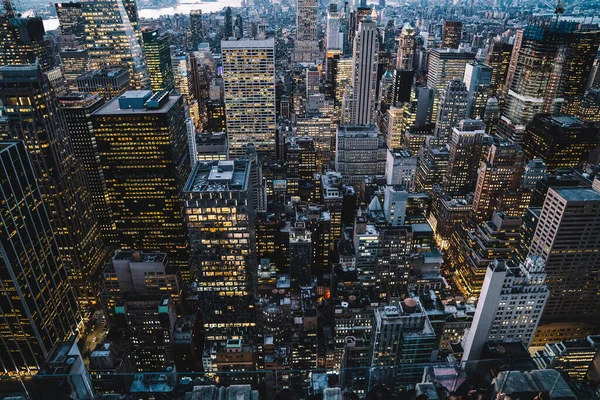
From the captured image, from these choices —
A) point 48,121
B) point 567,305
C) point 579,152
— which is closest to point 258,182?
point 48,121

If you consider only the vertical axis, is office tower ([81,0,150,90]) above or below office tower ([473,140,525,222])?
above

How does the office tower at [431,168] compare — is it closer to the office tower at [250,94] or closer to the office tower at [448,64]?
the office tower at [250,94]

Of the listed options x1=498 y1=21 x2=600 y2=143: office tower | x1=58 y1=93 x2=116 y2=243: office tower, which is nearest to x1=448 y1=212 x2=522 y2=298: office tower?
x1=498 y1=21 x2=600 y2=143: office tower

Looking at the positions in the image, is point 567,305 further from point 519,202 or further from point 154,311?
point 154,311

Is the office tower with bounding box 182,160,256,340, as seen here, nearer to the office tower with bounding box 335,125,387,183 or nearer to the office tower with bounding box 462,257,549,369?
the office tower with bounding box 462,257,549,369

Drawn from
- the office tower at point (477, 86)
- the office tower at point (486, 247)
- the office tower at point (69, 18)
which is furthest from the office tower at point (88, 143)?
the office tower at point (477, 86)

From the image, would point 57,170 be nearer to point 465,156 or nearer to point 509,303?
point 509,303
